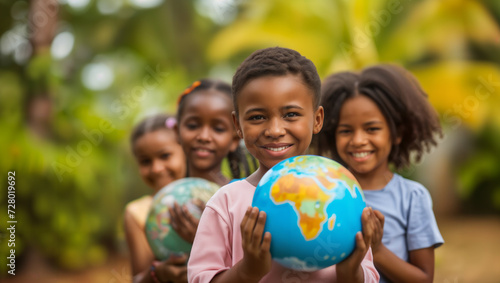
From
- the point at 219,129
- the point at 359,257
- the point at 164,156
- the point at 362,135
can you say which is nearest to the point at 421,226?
the point at 362,135

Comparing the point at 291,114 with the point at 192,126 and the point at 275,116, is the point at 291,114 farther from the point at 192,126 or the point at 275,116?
the point at 192,126

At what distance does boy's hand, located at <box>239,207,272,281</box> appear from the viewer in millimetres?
2029

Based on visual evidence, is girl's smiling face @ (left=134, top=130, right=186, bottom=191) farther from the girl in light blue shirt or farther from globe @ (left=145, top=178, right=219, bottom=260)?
the girl in light blue shirt

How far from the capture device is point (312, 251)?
2.05 m

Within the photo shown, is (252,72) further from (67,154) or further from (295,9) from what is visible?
(295,9)

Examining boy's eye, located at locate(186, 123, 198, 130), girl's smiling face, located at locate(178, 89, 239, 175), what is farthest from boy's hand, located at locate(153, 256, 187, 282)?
boy's eye, located at locate(186, 123, 198, 130)

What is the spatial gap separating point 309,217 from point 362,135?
1.30 meters

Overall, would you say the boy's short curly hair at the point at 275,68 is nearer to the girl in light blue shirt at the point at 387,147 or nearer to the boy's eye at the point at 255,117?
the boy's eye at the point at 255,117

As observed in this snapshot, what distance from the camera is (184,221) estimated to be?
3064 mm

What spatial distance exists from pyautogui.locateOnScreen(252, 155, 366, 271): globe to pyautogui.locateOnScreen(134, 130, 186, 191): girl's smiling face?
2181mm

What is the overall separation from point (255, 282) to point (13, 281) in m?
13.4

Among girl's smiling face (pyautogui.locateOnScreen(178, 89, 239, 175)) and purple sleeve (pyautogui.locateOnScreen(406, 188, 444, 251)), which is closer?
purple sleeve (pyautogui.locateOnScreen(406, 188, 444, 251))

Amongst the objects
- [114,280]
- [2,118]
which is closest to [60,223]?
[2,118]

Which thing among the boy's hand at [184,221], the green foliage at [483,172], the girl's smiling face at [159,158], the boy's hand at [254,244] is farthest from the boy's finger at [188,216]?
the green foliage at [483,172]
